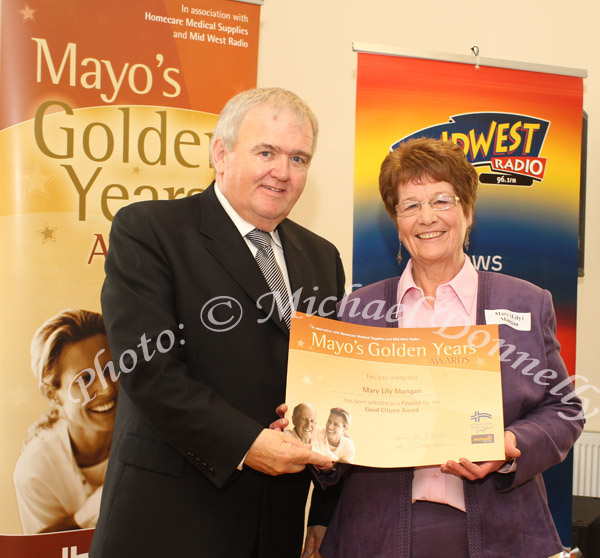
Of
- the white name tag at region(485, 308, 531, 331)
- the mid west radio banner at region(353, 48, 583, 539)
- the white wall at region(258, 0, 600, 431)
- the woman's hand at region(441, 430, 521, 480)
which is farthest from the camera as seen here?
the white wall at region(258, 0, 600, 431)

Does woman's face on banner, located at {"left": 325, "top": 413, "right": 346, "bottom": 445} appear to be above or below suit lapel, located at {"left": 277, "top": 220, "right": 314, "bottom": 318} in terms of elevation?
below

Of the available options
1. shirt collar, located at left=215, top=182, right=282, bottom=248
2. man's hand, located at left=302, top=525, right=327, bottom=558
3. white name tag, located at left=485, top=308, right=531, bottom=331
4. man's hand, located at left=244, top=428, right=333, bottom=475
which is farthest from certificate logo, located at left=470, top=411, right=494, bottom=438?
shirt collar, located at left=215, top=182, right=282, bottom=248

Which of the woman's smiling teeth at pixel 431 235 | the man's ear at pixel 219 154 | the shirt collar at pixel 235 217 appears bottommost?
the woman's smiling teeth at pixel 431 235

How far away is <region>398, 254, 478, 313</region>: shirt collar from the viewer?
201 centimetres

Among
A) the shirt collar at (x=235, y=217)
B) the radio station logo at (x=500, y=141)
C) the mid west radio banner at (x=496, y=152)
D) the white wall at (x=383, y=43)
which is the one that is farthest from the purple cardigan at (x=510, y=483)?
the white wall at (x=383, y=43)

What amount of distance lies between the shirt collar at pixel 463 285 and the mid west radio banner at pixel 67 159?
1.54 metres

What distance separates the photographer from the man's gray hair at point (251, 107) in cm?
205

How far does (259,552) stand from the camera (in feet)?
6.44

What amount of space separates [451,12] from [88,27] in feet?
8.93

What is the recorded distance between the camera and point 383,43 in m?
4.48

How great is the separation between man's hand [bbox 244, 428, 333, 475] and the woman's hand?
0.34 metres

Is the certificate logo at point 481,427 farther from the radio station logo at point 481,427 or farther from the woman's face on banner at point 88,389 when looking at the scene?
the woman's face on banner at point 88,389

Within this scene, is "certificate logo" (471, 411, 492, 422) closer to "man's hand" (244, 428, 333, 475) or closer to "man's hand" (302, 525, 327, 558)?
"man's hand" (244, 428, 333, 475)

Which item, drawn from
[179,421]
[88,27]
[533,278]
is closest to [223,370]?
[179,421]
